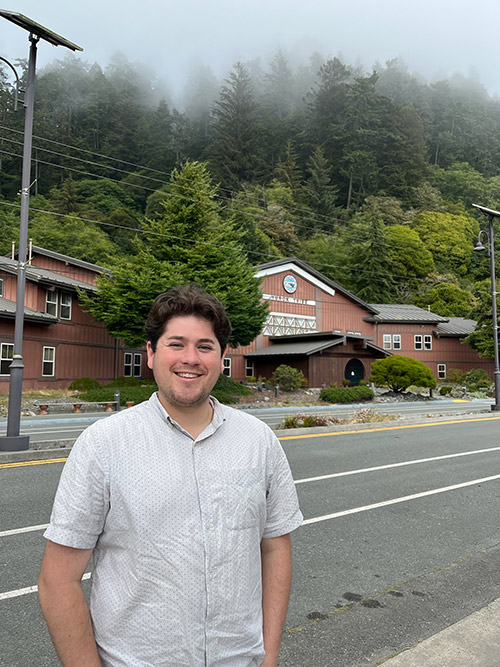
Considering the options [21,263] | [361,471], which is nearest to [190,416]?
[361,471]

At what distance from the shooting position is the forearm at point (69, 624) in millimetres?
1759

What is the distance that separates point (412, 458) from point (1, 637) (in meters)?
9.27

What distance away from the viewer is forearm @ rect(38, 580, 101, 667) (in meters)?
1.76

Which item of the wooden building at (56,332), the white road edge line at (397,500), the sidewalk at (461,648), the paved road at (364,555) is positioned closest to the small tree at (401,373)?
the wooden building at (56,332)

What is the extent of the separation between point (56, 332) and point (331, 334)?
776 inches

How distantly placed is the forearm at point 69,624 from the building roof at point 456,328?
53.2 meters

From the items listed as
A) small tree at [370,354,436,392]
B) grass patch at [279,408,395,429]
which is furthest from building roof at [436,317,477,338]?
grass patch at [279,408,395,429]

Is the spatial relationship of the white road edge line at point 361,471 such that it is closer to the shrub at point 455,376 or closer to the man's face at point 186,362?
the man's face at point 186,362

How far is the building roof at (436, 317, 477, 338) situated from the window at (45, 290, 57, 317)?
36302 mm

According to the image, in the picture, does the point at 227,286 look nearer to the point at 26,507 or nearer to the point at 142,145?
the point at 26,507

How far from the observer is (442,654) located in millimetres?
3375

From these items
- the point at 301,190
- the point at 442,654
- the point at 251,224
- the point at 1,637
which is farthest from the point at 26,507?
the point at 301,190

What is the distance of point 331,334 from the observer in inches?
1554

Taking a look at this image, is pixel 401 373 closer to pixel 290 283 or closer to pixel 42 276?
pixel 290 283
